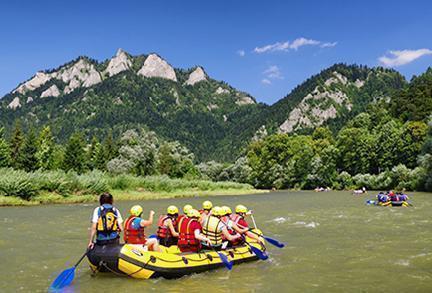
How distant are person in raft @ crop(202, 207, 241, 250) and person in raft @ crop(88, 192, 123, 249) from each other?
9.24 ft

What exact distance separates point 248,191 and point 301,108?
416 ft

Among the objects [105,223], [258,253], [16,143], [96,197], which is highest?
[16,143]

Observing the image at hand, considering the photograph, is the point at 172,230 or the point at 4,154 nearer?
the point at 172,230

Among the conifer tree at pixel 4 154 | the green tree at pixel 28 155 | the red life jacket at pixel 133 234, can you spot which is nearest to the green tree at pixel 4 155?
the conifer tree at pixel 4 154

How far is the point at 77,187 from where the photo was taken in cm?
3709

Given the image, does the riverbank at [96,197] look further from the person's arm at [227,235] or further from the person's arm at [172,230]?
the person's arm at [227,235]

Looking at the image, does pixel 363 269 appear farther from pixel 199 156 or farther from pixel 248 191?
pixel 199 156

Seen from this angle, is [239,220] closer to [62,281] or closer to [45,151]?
[62,281]

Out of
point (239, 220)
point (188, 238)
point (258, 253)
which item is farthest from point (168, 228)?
point (258, 253)

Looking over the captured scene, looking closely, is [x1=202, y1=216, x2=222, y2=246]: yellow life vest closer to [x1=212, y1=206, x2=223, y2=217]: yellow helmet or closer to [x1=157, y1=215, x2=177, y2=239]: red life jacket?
[x1=212, y1=206, x2=223, y2=217]: yellow helmet

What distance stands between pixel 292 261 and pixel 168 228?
368 centimetres

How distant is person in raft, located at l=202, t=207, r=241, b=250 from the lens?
1176 centimetres

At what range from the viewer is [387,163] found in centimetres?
6312

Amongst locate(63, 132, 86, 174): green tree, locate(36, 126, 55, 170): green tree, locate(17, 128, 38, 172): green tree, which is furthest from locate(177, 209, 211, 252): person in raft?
locate(63, 132, 86, 174): green tree
